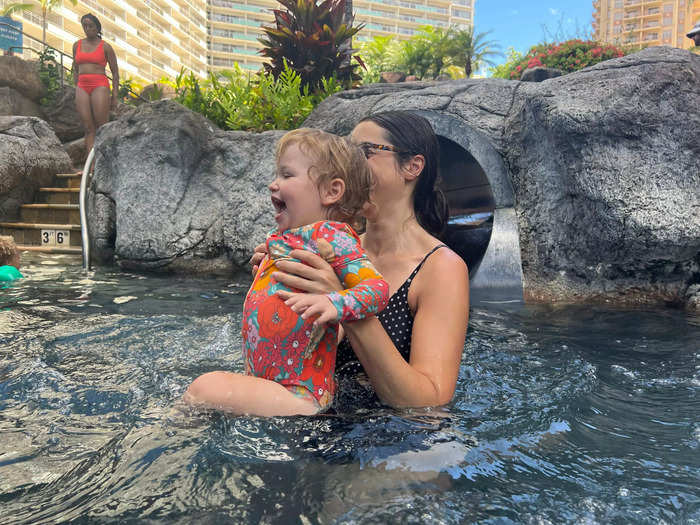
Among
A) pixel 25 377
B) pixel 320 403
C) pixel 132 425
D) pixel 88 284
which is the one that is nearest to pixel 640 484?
pixel 320 403

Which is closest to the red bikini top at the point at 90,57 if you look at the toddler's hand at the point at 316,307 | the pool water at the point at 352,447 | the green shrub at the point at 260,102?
the green shrub at the point at 260,102

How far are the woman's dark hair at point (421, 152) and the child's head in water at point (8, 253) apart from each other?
5.94 m

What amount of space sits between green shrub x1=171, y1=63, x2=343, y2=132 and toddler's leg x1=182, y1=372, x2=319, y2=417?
24.8ft

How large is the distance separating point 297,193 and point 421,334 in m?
0.71

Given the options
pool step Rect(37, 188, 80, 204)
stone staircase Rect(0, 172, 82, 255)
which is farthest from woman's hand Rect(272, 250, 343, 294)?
pool step Rect(37, 188, 80, 204)

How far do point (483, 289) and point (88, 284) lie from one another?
4.49 metres

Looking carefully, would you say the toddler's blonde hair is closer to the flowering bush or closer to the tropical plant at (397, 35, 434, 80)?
the flowering bush

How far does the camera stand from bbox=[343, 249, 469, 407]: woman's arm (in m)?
1.89

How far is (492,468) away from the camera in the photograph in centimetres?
192

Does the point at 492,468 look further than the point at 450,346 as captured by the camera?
No

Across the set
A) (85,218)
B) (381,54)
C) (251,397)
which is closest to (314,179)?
(251,397)

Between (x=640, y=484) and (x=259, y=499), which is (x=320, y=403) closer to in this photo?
(x=259, y=499)

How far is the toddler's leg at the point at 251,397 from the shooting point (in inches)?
75.9

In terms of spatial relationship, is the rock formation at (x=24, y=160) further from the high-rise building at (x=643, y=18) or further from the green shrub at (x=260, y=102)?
the high-rise building at (x=643, y=18)
